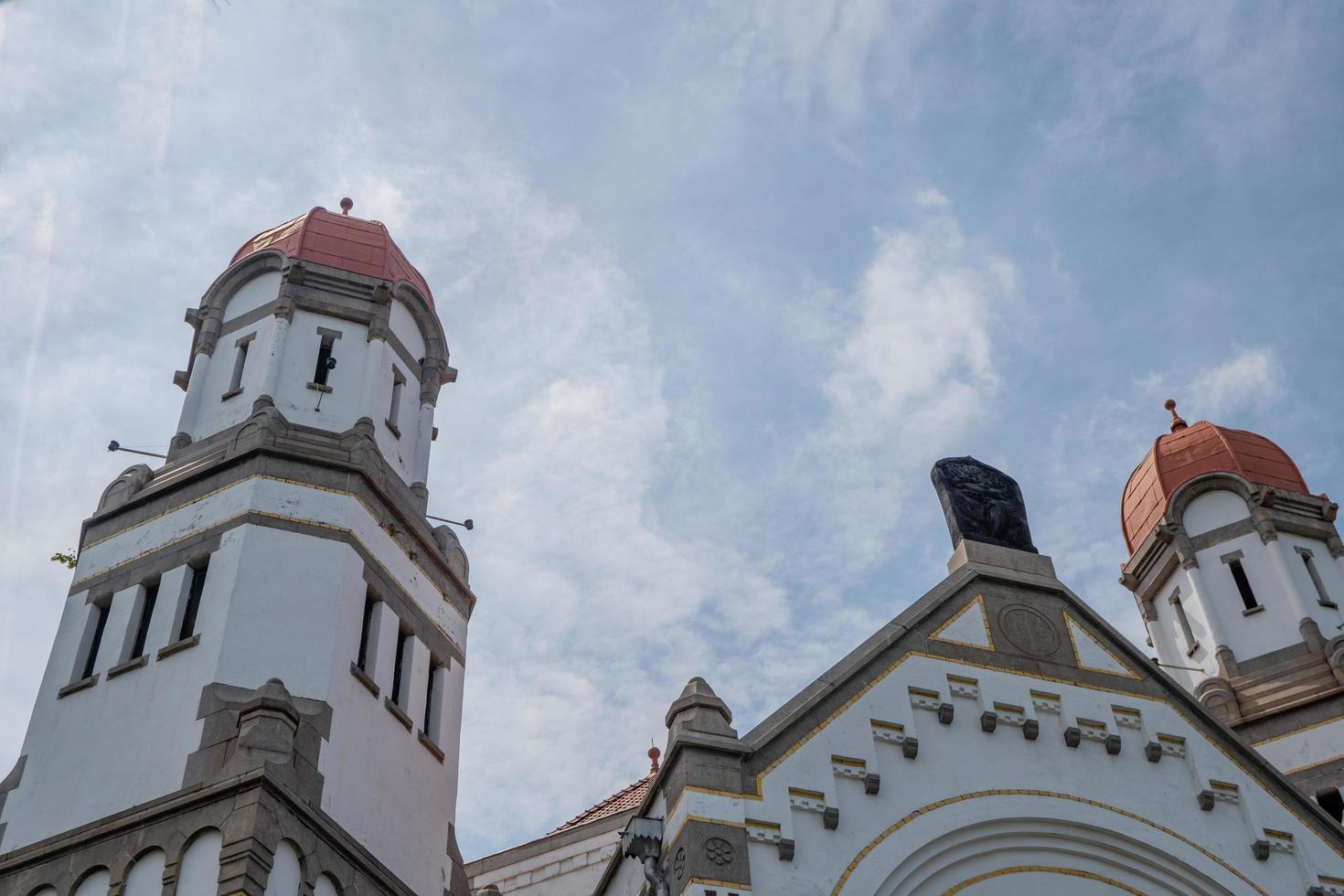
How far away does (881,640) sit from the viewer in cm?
2128

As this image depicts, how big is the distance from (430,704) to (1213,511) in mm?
18414

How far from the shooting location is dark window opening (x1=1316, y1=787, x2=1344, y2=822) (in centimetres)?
2789

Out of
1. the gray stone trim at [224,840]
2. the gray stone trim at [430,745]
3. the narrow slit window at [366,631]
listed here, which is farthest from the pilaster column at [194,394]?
the gray stone trim at [224,840]

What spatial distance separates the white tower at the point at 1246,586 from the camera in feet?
97.3

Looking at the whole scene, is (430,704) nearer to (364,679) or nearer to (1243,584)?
(364,679)

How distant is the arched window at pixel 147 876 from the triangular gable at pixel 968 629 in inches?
422

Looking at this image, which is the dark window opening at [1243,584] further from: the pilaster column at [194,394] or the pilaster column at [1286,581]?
the pilaster column at [194,394]

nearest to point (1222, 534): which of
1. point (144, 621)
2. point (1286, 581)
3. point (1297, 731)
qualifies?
point (1286, 581)

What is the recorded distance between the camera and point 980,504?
80.5ft

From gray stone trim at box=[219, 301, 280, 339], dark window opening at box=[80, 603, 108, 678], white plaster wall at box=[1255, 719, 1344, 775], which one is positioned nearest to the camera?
dark window opening at box=[80, 603, 108, 678]

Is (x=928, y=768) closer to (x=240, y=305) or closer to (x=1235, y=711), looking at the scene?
(x=1235, y=711)

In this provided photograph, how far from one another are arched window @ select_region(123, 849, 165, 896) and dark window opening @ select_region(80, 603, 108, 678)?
4.71 metres

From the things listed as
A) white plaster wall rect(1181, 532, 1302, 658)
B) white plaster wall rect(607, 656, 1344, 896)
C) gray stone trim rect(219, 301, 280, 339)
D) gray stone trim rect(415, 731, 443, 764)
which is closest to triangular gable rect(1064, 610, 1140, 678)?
white plaster wall rect(607, 656, 1344, 896)

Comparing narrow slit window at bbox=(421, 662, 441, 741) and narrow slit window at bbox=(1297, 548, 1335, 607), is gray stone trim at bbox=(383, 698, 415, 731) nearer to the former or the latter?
narrow slit window at bbox=(421, 662, 441, 741)
